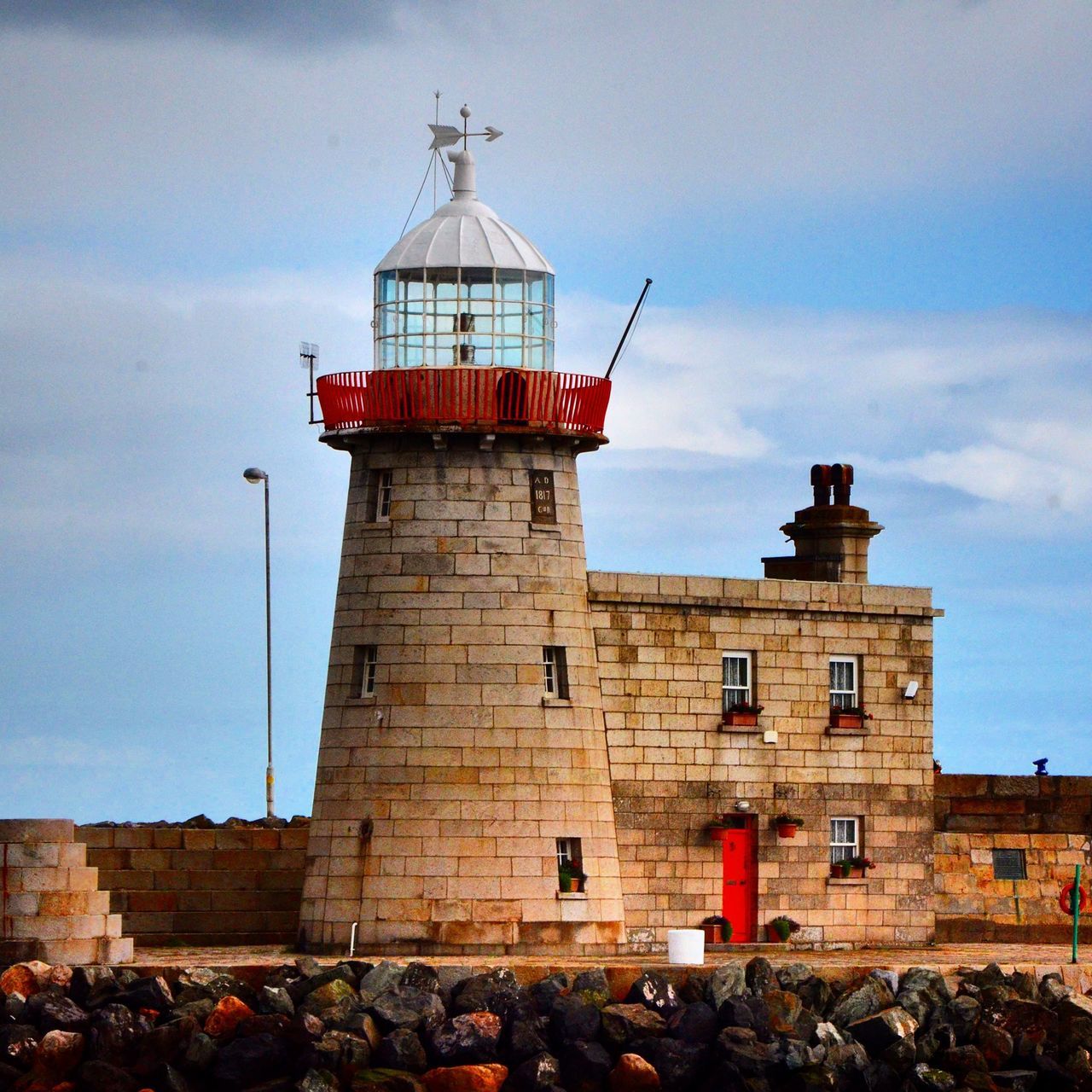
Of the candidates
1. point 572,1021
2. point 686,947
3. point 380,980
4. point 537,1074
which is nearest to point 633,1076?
point 572,1021

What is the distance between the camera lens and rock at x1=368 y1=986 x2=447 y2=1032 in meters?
26.2

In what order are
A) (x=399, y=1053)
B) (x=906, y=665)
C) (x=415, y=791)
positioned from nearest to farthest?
(x=399, y=1053), (x=415, y=791), (x=906, y=665)

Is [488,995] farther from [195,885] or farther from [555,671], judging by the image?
[195,885]

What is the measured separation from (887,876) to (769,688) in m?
3.04

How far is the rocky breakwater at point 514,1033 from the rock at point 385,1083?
2 cm

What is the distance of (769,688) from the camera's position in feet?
109

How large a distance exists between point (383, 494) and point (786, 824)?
260 inches

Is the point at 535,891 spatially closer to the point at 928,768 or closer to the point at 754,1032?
the point at 754,1032

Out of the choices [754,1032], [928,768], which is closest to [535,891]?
[754,1032]

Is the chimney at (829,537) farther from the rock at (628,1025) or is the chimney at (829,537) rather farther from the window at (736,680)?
the rock at (628,1025)

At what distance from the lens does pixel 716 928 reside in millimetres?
32344

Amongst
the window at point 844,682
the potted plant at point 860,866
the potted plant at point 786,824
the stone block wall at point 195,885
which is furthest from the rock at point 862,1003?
the stone block wall at point 195,885

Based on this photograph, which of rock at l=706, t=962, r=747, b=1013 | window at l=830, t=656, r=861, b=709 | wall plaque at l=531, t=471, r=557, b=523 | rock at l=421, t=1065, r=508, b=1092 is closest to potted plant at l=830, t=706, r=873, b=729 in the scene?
window at l=830, t=656, r=861, b=709

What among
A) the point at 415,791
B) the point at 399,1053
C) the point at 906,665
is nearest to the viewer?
the point at 399,1053
